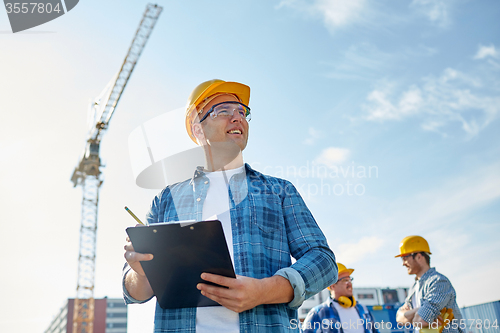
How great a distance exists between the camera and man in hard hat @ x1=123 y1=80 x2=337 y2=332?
1865mm

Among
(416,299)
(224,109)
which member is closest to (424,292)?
(416,299)

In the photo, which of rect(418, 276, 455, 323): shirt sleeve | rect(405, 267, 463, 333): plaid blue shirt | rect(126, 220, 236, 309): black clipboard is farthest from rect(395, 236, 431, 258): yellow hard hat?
rect(126, 220, 236, 309): black clipboard

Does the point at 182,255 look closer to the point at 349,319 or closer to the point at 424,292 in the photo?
the point at 424,292

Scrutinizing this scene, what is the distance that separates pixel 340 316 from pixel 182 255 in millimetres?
6382

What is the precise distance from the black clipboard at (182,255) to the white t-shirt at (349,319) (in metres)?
6.03

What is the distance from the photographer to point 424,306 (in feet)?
18.7

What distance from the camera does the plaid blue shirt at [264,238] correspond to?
1939mm

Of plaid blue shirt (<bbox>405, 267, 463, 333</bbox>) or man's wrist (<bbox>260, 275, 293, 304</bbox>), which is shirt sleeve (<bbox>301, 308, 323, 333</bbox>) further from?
man's wrist (<bbox>260, 275, 293, 304</bbox>)

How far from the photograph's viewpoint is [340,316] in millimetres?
7387

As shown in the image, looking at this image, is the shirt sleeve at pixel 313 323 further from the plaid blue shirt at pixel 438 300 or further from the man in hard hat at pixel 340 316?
the plaid blue shirt at pixel 438 300

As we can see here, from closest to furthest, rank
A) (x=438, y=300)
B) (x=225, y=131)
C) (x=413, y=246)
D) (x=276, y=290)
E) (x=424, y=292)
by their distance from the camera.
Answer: (x=276, y=290) → (x=225, y=131) → (x=438, y=300) → (x=424, y=292) → (x=413, y=246)

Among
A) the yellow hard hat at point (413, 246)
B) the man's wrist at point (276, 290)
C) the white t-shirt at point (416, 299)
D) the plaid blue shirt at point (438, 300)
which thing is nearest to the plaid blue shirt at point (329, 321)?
the white t-shirt at point (416, 299)

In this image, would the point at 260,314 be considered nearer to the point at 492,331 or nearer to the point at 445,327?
the point at 445,327

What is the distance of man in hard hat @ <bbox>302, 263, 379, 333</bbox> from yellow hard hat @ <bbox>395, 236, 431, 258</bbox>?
1421mm
